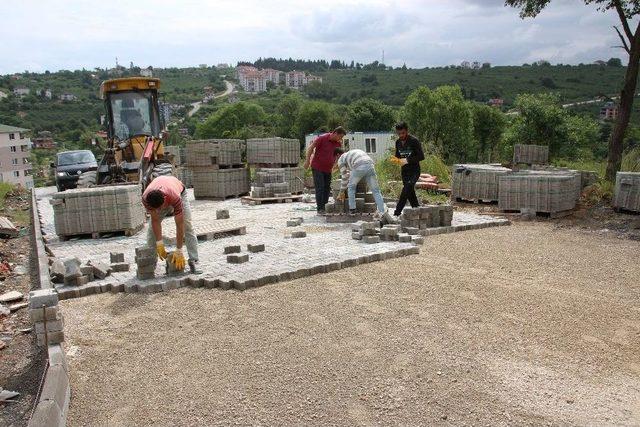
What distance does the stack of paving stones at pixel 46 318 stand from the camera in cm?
455

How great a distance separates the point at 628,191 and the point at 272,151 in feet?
30.0

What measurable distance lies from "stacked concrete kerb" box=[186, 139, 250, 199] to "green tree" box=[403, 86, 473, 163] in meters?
32.5

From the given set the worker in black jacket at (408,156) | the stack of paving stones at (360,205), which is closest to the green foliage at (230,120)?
the stack of paving stones at (360,205)

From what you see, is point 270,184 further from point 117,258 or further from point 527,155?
point 527,155

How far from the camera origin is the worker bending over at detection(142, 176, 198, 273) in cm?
613

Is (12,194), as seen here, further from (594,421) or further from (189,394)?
(594,421)

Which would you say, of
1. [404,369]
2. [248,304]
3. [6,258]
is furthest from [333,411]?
[6,258]

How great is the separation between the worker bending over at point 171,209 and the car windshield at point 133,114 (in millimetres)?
7298

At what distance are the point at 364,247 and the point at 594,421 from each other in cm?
516

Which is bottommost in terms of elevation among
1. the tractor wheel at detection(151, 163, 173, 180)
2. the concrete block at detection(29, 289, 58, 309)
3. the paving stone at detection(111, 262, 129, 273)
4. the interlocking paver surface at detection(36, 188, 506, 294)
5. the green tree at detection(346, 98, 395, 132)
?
the interlocking paver surface at detection(36, 188, 506, 294)

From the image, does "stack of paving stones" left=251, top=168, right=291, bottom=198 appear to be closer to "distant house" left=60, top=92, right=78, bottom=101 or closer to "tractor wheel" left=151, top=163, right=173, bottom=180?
"tractor wheel" left=151, top=163, right=173, bottom=180

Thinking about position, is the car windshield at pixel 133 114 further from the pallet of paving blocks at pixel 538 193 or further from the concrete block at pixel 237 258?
the pallet of paving blocks at pixel 538 193

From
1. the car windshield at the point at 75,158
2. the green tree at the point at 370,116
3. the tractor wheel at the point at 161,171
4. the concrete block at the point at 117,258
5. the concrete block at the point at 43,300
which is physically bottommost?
the concrete block at the point at 117,258

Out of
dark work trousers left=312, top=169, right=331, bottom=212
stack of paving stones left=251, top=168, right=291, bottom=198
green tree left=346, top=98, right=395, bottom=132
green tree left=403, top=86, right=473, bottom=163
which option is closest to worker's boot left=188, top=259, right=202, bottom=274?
dark work trousers left=312, top=169, right=331, bottom=212
